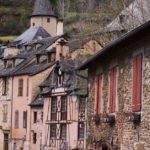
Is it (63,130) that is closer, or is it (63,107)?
(63,130)

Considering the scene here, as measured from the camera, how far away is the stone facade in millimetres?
20750

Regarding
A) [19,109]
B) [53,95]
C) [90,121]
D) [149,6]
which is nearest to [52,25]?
[19,109]

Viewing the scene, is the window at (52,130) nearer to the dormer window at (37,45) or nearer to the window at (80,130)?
the window at (80,130)

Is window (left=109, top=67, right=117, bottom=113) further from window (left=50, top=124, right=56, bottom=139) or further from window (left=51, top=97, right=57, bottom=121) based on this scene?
window (left=50, top=124, right=56, bottom=139)

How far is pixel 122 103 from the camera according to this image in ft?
78.4

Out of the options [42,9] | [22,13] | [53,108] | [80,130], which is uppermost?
[22,13]

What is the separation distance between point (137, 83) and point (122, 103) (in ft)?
7.32

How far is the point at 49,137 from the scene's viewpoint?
2082 inches

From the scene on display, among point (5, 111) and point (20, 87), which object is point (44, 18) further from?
point (20, 87)

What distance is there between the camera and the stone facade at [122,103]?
20.8 metres

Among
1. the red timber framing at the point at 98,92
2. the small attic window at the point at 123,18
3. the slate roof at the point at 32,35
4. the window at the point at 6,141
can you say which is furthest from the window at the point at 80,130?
the slate roof at the point at 32,35

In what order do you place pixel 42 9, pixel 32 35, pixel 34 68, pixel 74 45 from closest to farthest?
pixel 74 45, pixel 34 68, pixel 32 35, pixel 42 9

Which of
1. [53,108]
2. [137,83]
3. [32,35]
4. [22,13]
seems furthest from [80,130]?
[22,13]

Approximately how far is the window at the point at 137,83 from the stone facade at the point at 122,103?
0.30m
